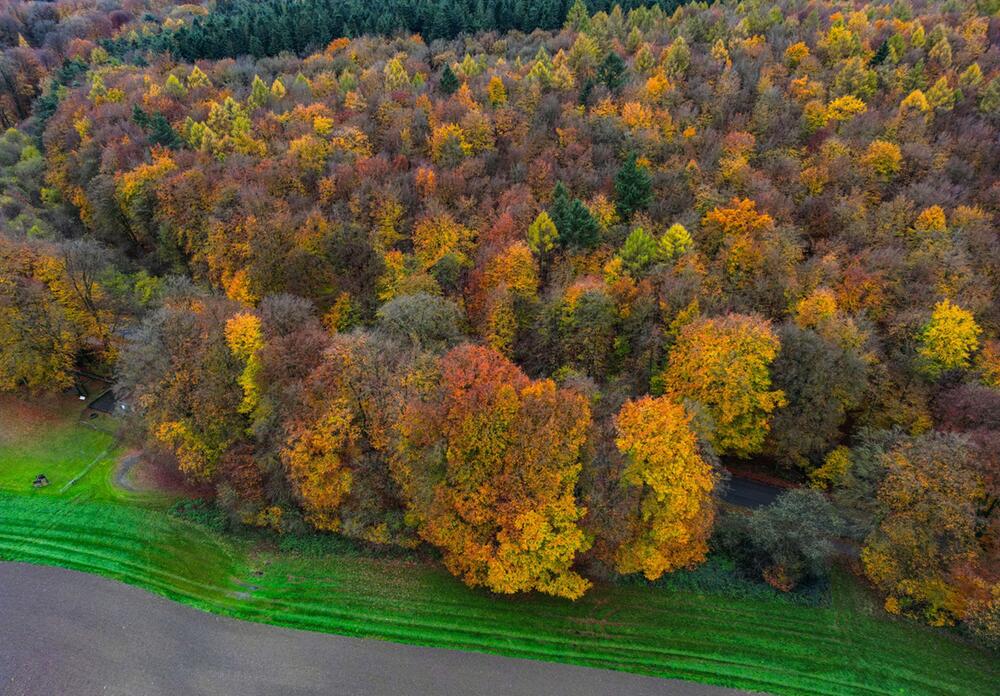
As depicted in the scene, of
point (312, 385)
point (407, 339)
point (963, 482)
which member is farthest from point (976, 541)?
point (312, 385)

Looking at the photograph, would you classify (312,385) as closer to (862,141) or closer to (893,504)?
(893,504)

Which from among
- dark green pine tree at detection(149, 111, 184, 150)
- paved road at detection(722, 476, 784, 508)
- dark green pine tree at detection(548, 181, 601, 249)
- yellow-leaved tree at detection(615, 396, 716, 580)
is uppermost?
dark green pine tree at detection(149, 111, 184, 150)

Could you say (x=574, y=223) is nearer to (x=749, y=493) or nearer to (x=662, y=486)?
(x=749, y=493)

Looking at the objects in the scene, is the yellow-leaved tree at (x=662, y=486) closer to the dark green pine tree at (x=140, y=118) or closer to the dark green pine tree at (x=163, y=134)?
the dark green pine tree at (x=163, y=134)

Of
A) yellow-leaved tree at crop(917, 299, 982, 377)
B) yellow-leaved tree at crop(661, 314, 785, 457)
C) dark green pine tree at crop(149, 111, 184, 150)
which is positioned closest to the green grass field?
yellow-leaved tree at crop(661, 314, 785, 457)

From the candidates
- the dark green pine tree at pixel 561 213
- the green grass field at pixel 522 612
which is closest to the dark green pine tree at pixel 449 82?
the dark green pine tree at pixel 561 213

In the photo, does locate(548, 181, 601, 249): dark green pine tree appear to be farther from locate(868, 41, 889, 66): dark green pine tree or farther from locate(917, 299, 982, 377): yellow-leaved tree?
locate(868, 41, 889, 66): dark green pine tree
